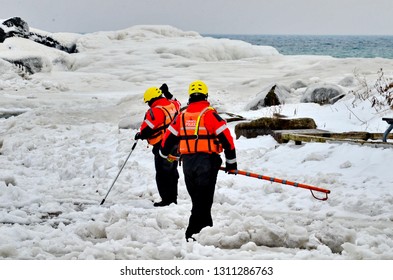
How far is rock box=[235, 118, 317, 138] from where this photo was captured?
1016 cm

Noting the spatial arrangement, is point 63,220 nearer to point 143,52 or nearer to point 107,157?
point 107,157

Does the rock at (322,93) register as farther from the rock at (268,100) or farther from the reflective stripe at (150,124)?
the reflective stripe at (150,124)

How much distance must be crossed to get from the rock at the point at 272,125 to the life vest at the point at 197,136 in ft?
15.6

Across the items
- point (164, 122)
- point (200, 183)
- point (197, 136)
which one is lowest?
point (200, 183)

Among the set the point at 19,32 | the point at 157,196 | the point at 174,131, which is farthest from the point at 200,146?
the point at 19,32

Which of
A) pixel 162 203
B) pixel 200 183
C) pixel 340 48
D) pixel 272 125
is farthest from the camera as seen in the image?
pixel 340 48

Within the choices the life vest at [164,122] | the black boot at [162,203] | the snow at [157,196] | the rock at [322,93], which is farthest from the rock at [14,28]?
the black boot at [162,203]

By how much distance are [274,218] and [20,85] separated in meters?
16.6

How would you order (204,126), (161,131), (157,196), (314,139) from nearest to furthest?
1. (204,126)
2. (161,131)
3. (157,196)
4. (314,139)

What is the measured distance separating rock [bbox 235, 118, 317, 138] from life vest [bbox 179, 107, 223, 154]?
4743mm

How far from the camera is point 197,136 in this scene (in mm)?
5434

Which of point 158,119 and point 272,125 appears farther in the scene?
point 272,125

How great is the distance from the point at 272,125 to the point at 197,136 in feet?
16.1

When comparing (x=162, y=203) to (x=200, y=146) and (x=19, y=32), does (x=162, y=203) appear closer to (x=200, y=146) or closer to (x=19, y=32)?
(x=200, y=146)
